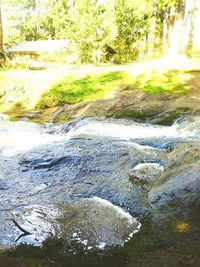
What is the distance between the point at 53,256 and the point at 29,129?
23.2 ft

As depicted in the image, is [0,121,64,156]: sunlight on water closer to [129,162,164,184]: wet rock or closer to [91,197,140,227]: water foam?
[129,162,164,184]: wet rock

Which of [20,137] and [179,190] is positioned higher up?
[179,190]

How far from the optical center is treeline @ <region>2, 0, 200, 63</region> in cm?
1917

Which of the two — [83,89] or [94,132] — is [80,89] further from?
[94,132]

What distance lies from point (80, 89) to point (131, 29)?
29.2 feet

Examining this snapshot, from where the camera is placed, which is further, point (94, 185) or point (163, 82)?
point (163, 82)

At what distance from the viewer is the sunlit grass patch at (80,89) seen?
12759mm

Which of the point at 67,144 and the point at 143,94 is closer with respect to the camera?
the point at 67,144

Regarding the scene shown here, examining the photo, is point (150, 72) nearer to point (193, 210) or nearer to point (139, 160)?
point (139, 160)

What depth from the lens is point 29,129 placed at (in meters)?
10.1

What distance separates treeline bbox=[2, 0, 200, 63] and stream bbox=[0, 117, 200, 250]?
12.4 metres

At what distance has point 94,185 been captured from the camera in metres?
5.21

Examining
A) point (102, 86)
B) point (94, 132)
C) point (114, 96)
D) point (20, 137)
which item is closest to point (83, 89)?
point (102, 86)

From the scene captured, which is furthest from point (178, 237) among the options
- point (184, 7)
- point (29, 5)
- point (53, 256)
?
point (29, 5)
